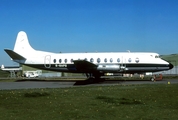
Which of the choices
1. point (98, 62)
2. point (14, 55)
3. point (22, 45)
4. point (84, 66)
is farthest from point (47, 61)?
point (98, 62)

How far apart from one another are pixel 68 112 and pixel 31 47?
2681 centimetres

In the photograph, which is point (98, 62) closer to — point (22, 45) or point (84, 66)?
point (84, 66)

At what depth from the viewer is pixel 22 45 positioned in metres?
35.6

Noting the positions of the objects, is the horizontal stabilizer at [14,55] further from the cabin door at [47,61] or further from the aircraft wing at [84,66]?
the aircraft wing at [84,66]

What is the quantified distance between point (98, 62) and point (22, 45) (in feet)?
40.0

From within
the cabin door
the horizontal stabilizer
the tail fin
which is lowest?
the cabin door

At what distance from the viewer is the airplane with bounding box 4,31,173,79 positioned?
99.1ft

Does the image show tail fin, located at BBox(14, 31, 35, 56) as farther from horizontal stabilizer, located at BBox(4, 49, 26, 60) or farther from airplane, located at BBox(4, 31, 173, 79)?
horizontal stabilizer, located at BBox(4, 49, 26, 60)

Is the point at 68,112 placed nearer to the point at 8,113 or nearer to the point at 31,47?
the point at 8,113

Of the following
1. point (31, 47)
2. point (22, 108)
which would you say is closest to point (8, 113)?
point (22, 108)

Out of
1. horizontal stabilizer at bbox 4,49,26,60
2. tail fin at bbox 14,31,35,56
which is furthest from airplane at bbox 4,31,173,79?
tail fin at bbox 14,31,35,56

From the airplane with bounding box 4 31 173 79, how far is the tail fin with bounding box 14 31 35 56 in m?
1.25

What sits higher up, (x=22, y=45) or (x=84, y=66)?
(x=22, y=45)

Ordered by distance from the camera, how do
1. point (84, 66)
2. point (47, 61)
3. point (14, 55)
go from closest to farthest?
point (84, 66) < point (14, 55) < point (47, 61)
